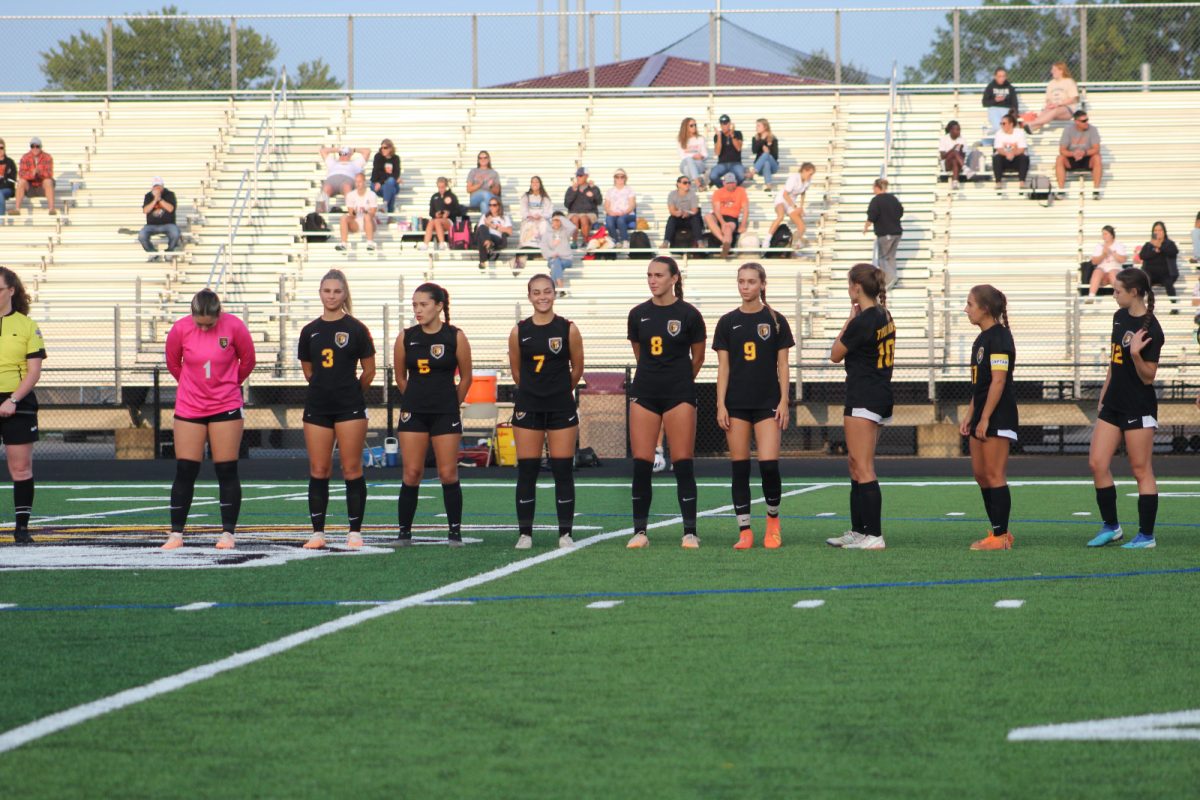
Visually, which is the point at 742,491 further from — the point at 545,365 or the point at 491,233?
the point at 491,233

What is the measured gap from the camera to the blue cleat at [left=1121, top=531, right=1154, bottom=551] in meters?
10.0

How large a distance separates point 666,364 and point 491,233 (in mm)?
15972

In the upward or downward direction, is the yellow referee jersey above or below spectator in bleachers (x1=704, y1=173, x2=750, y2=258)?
below

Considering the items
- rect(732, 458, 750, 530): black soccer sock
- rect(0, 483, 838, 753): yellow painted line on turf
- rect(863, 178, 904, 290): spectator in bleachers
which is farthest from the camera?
rect(863, 178, 904, 290): spectator in bleachers

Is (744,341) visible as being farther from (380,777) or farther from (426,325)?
(380,777)

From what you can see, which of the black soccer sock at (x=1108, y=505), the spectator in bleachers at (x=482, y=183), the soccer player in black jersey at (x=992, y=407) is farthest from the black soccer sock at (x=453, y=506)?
the spectator in bleachers at (x=482, y=183)

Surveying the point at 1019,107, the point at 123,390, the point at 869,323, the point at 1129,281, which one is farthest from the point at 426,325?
the point at 1019,107

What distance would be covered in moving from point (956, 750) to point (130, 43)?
93.3 feet

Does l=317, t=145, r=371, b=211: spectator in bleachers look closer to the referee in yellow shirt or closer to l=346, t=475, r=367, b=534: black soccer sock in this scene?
the referee in yellow shirt

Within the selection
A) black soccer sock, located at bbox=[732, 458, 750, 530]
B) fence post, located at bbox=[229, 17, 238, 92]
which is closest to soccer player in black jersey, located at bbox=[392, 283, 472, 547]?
black soccer sock, located at bbox=[732, 458, 750, 530]

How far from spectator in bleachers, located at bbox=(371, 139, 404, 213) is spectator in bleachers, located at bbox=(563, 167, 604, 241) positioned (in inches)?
127

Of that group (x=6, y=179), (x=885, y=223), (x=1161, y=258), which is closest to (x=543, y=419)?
(x=885, y=223)

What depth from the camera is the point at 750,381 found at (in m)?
10.0

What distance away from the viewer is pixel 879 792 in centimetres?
416
